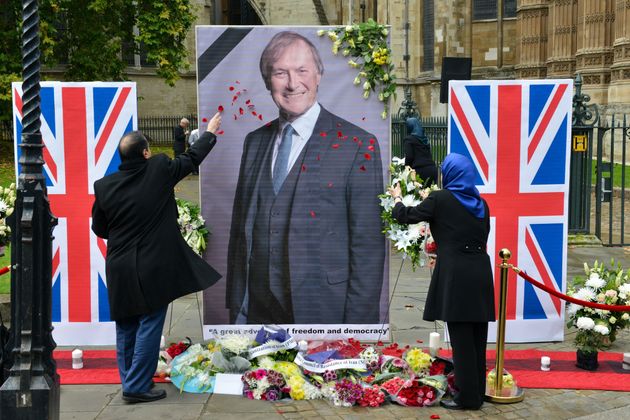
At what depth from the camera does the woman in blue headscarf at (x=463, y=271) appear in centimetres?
572

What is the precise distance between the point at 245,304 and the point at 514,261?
8.55ft

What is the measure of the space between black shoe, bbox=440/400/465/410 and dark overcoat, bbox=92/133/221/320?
6.77 ft

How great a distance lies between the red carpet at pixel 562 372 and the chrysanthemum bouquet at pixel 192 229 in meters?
2.50

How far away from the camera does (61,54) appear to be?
31062 millimetres

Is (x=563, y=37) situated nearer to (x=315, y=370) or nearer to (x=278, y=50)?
(x=278, y=50)

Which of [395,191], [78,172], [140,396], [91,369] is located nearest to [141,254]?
[140,396]

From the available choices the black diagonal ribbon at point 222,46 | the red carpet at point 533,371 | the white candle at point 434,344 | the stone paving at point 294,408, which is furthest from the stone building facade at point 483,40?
the stone paving at point 294,408

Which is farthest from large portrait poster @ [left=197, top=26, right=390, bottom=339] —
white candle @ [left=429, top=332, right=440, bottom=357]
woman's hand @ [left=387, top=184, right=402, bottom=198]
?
white candle @ [left=429, top=332, right=440, bottom=357]

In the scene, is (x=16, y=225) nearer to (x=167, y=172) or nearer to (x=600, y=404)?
(x=167, y=172)

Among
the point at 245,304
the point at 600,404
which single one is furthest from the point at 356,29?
the point at 600,404

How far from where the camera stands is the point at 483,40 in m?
39.7

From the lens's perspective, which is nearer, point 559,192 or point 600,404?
point 600,404

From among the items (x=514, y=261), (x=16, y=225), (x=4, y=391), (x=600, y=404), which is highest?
(x=16, y=225)

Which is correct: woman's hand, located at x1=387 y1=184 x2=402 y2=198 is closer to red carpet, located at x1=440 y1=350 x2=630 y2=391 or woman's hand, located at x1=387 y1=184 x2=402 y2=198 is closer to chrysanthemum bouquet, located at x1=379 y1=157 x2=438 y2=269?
chrysanthemum bouquet, located at x1=379 y1=157 x2=438 y2=269
